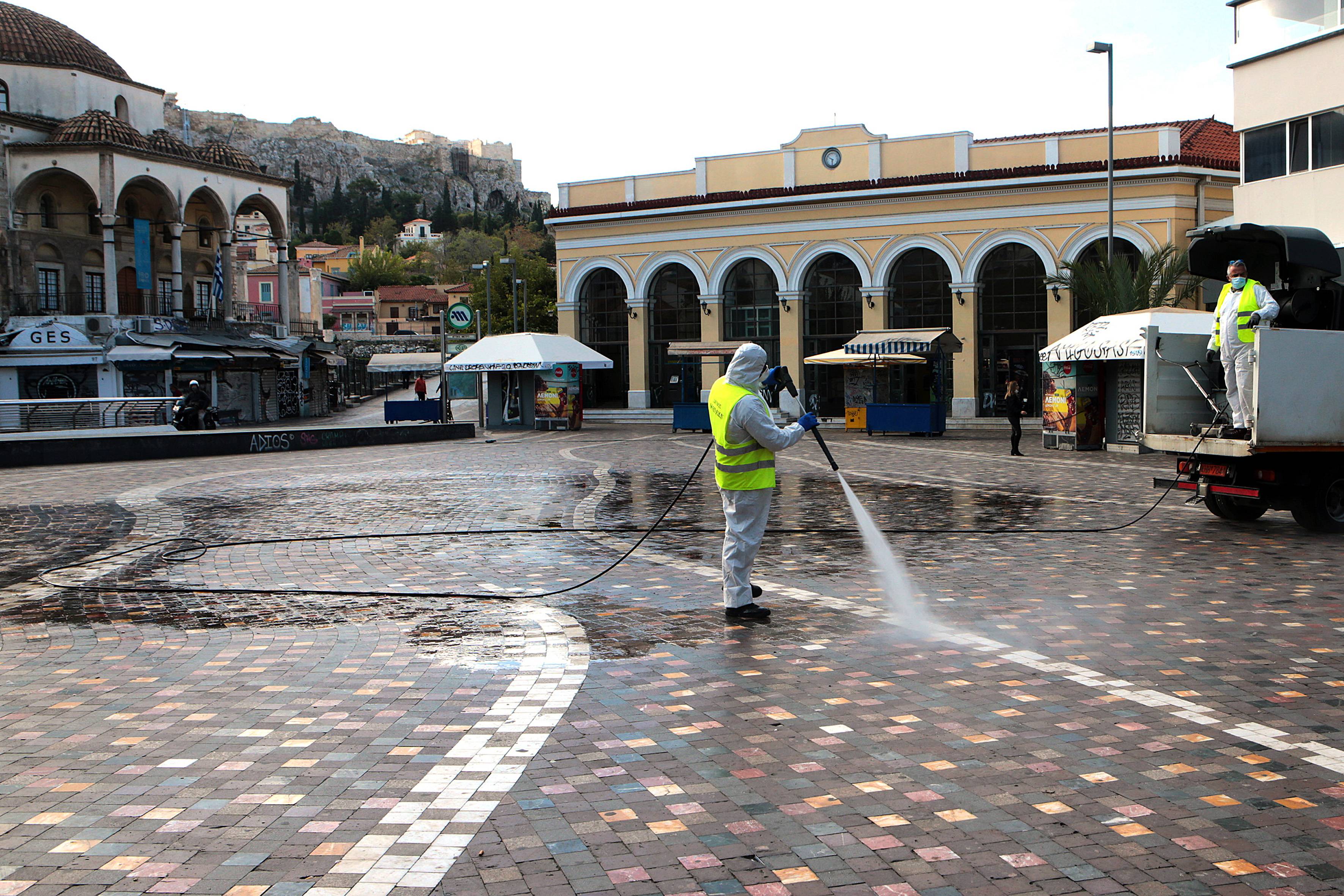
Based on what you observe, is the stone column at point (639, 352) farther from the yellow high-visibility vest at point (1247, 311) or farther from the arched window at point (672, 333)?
the yellow high-visibility vest at point (1247, 311)

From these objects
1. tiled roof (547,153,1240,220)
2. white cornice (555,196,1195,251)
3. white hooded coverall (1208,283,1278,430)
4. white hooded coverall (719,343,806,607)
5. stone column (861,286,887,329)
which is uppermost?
tiled roof (547,153,1240,220)

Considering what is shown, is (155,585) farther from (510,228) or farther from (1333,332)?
(510,228)

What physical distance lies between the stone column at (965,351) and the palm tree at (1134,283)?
17.4 feet

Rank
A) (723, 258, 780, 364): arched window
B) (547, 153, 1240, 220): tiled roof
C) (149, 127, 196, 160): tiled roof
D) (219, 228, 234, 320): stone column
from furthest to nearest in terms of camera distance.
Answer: (219, 228, 234, 320): stone column, (149, 127, 196, 160): tiled roof, (723, 258, 780, 364): arched window, (547, 153, 1240, 220): tiled roof

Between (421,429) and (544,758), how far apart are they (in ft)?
85.2

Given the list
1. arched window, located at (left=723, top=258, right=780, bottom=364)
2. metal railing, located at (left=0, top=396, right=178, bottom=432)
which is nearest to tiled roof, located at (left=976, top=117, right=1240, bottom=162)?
arched window, located at (left=723, top=258, right=780, bottom=364)

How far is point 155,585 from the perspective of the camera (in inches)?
355

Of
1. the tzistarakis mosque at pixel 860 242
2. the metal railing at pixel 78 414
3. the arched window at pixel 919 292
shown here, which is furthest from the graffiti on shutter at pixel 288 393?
the arched window at pixel 919 292

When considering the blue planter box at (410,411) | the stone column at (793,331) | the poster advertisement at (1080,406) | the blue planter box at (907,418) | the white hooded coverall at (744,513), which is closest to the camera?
the white hooded coverall at (744,513)

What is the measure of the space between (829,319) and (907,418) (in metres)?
12.5

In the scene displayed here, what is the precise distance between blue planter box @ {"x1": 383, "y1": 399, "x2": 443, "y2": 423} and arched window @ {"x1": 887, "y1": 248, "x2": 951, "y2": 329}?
1647cm

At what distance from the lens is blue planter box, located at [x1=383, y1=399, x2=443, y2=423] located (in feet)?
127

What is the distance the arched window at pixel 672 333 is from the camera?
45.3 metres

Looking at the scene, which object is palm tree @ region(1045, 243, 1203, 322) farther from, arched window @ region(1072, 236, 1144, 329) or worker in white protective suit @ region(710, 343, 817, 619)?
worker in white protective suit @ region(710, 343, 817, 619)
